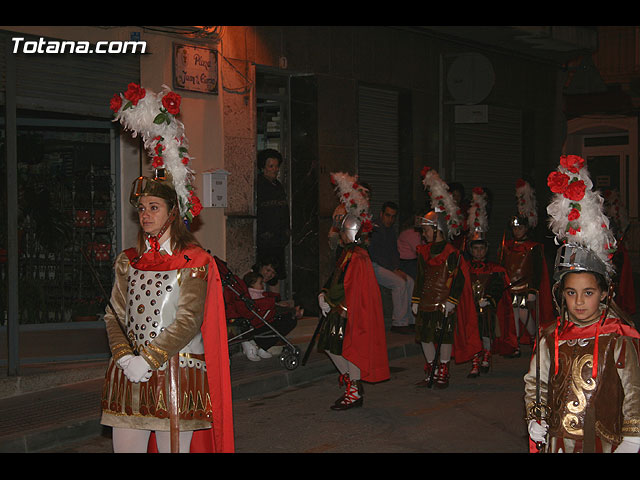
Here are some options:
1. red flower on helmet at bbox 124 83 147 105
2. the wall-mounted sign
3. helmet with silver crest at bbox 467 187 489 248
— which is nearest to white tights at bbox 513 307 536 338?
helmet with silver crest at bbox 467 187 489 248

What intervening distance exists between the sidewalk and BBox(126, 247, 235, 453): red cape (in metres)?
2.57

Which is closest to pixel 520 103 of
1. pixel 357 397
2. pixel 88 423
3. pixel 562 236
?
pixel 357 397

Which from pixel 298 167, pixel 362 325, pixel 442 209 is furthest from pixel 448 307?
pixel 298 167

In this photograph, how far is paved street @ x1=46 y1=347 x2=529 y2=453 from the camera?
7145mm

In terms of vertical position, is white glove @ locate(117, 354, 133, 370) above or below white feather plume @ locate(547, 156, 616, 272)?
below

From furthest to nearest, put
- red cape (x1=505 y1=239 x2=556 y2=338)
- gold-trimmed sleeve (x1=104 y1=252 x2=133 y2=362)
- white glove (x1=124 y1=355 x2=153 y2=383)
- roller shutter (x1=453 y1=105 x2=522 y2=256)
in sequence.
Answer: roller shutter (x1=453 y1=105 x2=522 y2=256)
red cape (x1=505 y1=239 x2=556 y2=338)
gold-trimmed sleeve (x1=104 y1=252 x2=133 y2=362)
white glove (x1=124 y1=355 x2=153 y2=383)

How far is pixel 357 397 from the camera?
28.0 feet

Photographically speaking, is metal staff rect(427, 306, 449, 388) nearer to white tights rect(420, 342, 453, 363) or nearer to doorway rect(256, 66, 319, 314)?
white tights rect(420, 342, 453, 363)

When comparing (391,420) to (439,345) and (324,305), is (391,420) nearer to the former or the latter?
(324,305)

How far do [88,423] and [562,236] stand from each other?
189 inches

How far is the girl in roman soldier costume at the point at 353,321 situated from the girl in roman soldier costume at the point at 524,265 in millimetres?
3225

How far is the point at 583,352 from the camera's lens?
14.0ft

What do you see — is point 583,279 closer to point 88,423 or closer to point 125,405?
point 125,405

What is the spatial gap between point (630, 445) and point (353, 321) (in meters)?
4.55
